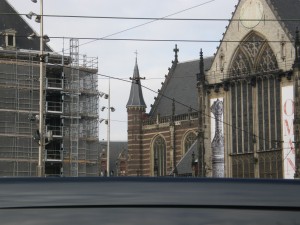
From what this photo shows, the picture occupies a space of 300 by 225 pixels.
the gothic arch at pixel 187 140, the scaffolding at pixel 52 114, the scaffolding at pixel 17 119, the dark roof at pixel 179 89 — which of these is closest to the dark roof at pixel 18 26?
the scaffolding at pixel 52 114

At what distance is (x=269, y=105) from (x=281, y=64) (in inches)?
93.2

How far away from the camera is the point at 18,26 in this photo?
50.0m

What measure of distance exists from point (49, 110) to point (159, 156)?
2004 centimetres

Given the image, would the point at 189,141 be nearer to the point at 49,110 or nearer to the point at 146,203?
the point at 49,110

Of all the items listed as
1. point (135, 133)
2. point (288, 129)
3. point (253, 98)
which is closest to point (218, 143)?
point (253, 98)

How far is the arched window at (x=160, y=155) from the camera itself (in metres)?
63.7

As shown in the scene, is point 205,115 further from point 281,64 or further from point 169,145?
point 169,145

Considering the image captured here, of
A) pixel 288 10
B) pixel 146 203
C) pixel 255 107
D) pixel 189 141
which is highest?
pixel 288 10

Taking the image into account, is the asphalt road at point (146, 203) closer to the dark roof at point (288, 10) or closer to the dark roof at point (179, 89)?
the dark roof at point (288, 10)

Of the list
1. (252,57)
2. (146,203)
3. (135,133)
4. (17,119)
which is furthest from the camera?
(135,133)

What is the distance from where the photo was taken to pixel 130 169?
212 feet

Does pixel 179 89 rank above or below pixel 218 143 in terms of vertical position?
above

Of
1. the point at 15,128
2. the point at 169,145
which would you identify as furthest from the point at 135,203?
the point at 169,145

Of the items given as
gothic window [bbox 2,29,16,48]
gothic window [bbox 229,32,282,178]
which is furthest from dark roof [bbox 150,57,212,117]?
gothic window [bbox 2,29,16,48]
